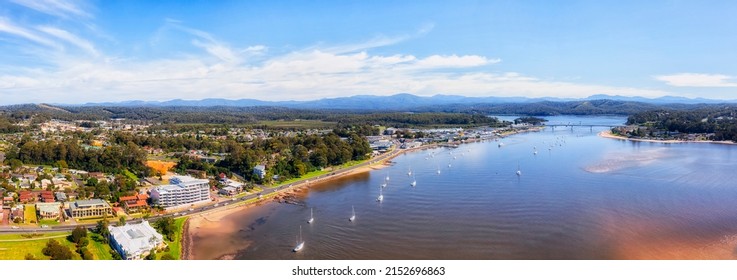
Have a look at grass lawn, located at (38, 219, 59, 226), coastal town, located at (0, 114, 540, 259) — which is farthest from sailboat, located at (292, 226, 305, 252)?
grass lawn, located at (38, 219, 59, 226)

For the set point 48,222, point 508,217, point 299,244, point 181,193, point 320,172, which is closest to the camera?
point 299,244

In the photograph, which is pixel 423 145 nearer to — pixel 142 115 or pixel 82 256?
pixel 82 256

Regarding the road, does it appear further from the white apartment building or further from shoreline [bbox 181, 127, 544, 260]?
the white apartment building

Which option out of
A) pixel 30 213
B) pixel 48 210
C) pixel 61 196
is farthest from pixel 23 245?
pixel 61 196

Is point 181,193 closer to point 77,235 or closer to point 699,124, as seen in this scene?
point 77,235

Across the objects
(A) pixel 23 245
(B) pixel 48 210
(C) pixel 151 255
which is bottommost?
(C) pixel 151 255

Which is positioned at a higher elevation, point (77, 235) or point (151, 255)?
point (77, 235)
